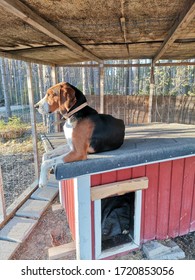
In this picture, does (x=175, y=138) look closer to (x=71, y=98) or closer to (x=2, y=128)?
(x=71, y=98)

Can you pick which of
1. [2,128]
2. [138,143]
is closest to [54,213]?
[138,143]

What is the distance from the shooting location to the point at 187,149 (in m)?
2.19

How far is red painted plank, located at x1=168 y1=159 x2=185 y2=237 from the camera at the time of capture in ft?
7.99

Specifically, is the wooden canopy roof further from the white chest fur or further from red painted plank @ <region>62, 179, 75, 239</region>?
red painted plank @ <region>62, 179, 75, 239</region>

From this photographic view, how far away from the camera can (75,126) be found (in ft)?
6.37

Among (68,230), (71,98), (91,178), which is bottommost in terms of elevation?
(68,230)

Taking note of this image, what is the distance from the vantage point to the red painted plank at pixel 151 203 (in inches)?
92.1

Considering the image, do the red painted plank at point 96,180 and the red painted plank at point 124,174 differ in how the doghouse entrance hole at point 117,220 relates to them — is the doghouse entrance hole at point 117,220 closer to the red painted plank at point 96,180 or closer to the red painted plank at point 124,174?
the red painted plank at point 124,174

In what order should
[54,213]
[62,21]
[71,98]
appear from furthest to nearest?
1. [54,213]
2. [71,98]
3. [62,21]

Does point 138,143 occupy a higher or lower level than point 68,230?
higher

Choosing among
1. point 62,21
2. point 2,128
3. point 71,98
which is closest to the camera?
point 62,21

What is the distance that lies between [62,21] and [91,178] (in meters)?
1.41

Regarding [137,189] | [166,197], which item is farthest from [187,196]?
[137,189]

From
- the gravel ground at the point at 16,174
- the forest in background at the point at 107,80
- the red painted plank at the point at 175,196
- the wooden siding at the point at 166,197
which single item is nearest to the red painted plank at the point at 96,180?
the wooden siding at the point at 166,197
